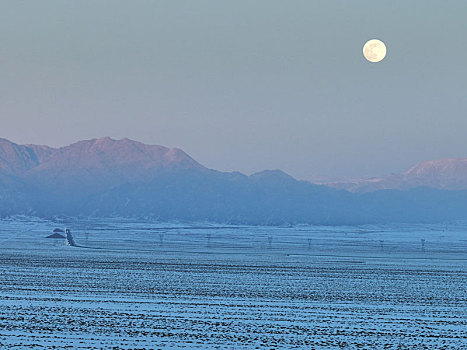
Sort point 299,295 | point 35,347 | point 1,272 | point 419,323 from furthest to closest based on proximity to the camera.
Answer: point 1,272
point 299,295
point 419,323
point 35,347

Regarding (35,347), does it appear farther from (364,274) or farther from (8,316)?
(364,274)

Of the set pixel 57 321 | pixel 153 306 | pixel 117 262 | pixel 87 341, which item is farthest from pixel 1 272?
pixel 87 341

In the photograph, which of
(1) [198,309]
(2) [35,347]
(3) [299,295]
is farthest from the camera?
(3) [299,295]

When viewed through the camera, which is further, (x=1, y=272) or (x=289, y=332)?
(x=1, y=272)

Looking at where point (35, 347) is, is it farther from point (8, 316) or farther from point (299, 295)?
point (299, 295)

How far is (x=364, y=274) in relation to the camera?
51.5 metres

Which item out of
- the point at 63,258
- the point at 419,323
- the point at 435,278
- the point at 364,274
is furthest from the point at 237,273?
the point at 419,323

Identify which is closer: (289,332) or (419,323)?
(289,332)

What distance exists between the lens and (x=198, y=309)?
98.1 feet

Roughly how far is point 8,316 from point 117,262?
31051mm

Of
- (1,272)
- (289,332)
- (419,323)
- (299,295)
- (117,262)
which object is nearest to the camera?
(289,332)

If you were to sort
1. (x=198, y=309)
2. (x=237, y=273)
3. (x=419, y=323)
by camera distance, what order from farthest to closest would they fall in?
(x=237, y=273)
(x=198, y=309)
(x=419, y=323)

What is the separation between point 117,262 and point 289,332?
3418cm

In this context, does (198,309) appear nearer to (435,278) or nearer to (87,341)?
(87,341)
